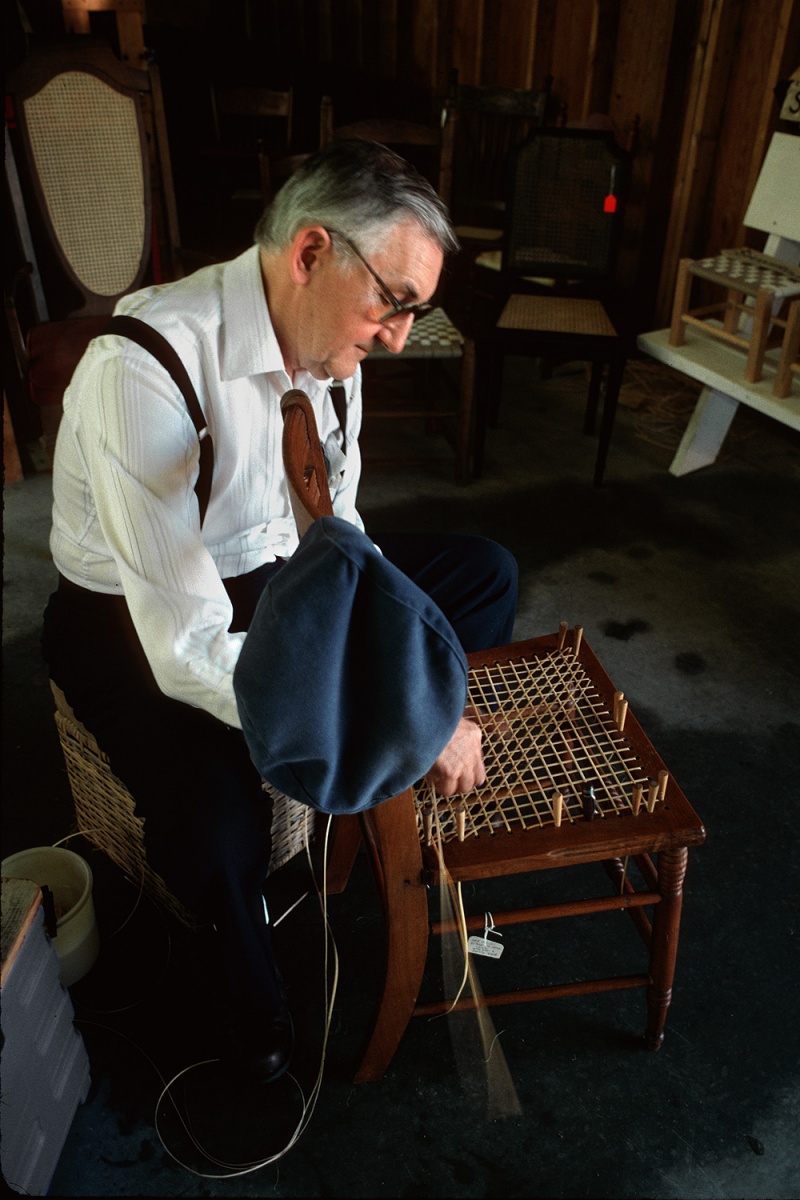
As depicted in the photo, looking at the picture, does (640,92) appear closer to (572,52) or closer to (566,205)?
(572,52)

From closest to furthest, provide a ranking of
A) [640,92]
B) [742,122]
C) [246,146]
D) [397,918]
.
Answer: [397,918] < [742,122] < [640,92] < [246,146]

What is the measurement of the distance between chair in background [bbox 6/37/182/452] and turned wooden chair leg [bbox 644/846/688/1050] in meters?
2.31

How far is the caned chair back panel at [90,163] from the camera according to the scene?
2951 mm

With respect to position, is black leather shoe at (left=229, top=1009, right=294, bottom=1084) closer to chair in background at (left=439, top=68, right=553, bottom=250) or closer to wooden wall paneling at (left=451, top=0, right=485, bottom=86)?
chair in background at (left=439, top=68, right=553, bottom=250)

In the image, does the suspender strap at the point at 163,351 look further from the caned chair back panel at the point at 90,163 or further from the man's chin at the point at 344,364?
the caned chair back panel at the point at 90,163

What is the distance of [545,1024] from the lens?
5.29 feet

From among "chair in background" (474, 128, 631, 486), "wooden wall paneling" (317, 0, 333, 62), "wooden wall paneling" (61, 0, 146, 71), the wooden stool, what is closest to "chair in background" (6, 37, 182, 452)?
"wooden wall paneling" (61, 0, 146, 71)

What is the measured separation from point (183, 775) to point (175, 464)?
0.46 meters

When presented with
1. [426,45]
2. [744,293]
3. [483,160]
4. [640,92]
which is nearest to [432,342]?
[744,293]

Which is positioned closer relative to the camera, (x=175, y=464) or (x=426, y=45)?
(x=175, y=464)

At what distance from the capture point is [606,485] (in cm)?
343

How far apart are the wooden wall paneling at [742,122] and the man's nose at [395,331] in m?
3.19

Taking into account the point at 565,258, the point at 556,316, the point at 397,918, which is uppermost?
the point at 565,258

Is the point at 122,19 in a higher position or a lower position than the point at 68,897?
higher
